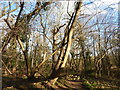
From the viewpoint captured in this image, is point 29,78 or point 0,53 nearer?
point 0,53

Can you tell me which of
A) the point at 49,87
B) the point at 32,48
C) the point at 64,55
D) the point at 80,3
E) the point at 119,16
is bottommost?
the point at 49,87

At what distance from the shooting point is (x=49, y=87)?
695 cm

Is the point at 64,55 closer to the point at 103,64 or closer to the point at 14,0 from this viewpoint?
the point at 14,0

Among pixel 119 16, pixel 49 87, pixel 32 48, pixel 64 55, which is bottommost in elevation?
pixel 49 87

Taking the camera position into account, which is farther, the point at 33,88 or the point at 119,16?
the point at 119,16

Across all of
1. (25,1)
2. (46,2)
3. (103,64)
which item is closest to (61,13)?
(46,2)

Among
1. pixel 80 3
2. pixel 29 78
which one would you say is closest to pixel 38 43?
pixel 29 78

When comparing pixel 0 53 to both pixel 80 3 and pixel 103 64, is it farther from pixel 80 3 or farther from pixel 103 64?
pixel 103 64

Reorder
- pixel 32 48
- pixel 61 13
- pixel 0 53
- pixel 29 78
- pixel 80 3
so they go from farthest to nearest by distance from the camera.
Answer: pixel 32 48 < pixel 61 13 < pixel 29 78 < pixel 80 3 < pixel 0 53

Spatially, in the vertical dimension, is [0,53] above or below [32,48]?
below

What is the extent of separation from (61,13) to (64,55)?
28.2 feet

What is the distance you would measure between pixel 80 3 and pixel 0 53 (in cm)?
548

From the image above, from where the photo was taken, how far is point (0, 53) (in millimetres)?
6613

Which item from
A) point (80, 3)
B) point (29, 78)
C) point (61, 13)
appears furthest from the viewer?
point (61, 13)
